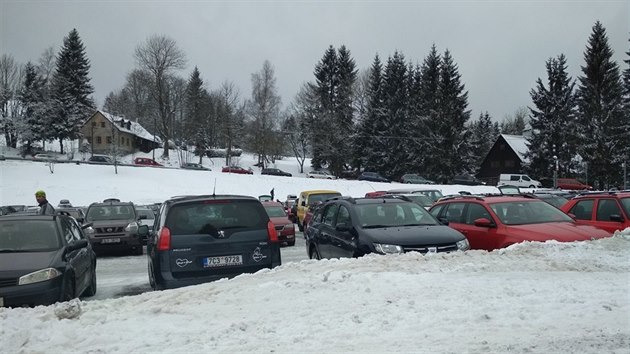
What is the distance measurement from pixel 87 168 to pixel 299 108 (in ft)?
117

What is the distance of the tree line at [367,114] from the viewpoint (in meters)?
49.6

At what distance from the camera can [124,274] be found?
11734 mm

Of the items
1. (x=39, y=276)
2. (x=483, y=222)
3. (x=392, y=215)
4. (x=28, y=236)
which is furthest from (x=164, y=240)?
(x=483, y=222)

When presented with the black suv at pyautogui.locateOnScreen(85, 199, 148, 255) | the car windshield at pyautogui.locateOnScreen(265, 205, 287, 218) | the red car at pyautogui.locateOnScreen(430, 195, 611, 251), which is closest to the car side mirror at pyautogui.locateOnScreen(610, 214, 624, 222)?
the red car at pyautogui.locateOnScreen(430, 195, 611, 251)

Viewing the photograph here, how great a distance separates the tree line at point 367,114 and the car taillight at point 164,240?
4563 centimetres

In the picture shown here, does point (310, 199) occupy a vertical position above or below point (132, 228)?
above

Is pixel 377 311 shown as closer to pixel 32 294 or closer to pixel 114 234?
pixel 32 294

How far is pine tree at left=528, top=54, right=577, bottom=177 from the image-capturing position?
175 feet

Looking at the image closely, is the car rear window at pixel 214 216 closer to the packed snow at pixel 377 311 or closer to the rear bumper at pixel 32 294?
the packed snow at pixel 377 311

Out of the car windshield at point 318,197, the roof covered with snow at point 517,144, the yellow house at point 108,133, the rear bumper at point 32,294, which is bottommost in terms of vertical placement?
the rear bumper at point 32,294

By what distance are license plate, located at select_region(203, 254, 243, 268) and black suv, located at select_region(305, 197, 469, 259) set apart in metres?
2.15

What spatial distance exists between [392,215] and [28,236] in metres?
6.07

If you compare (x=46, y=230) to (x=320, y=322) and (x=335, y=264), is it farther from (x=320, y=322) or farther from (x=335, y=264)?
(x=320, y=322)

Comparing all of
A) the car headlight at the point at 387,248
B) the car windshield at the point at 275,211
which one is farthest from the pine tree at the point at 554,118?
the car headlight at the point at 387,248
